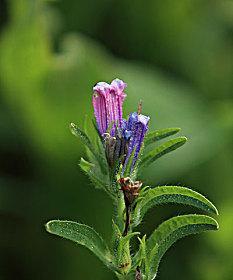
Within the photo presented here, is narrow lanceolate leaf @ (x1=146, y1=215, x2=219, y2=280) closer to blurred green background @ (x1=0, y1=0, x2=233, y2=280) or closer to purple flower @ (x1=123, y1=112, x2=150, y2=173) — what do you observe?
purple flower @ (x1=123, y1=112, x2=150, y2=173)

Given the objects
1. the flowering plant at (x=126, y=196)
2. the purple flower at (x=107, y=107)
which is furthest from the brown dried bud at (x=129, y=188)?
the purple flower at (x=107, y=107)

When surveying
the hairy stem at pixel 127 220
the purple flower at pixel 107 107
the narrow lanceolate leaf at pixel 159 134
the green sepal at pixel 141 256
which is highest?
the purple flower at pixel 107 107

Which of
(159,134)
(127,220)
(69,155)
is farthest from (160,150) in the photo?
(69,155)

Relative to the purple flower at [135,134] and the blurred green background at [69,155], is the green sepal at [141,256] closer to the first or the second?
the purple flower at [135,134]

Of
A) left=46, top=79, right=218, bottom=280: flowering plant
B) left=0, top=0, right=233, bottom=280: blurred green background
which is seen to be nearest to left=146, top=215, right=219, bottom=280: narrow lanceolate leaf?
left=46, top=79, right=218, bottom=280: flowering plant

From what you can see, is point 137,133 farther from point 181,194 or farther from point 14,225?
point 14,225

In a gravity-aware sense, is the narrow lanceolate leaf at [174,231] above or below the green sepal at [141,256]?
above

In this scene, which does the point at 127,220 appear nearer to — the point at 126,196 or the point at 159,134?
the point at 126,196
